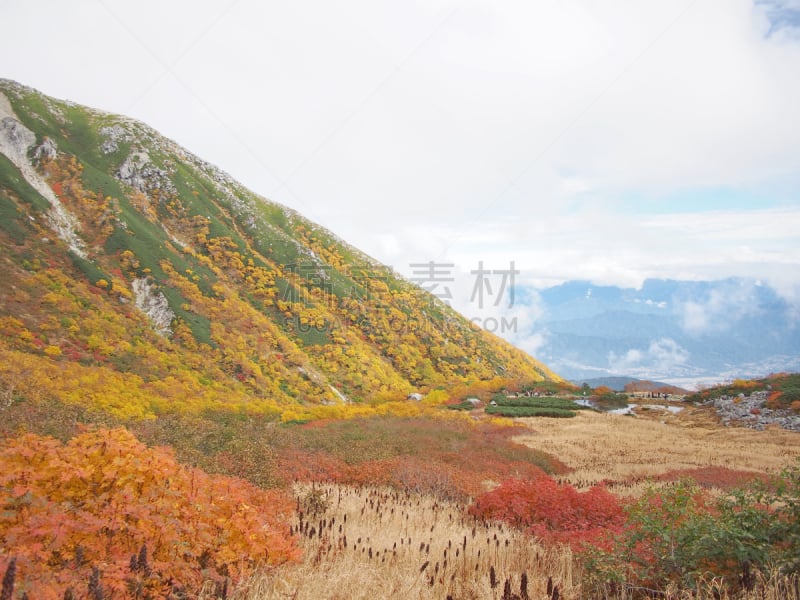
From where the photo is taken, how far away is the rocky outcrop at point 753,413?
40.3 meters

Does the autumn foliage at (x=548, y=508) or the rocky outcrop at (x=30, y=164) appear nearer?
the autumn foliage at (x=548, y=508)

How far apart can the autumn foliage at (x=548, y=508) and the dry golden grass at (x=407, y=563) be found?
3.50 feet

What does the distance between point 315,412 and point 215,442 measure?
77.9 feet

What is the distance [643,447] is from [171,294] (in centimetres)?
4193

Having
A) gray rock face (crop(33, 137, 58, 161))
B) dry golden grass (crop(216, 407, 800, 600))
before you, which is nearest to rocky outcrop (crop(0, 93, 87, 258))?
gray rock face (crop(33, 137, 58, 161))

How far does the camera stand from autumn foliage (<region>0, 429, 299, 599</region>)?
12.5 ft

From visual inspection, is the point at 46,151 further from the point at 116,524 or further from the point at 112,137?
the point at 116,524

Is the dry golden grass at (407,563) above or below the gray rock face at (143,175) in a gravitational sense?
below

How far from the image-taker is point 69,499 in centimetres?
466

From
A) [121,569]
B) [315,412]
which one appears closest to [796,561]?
[121,569]

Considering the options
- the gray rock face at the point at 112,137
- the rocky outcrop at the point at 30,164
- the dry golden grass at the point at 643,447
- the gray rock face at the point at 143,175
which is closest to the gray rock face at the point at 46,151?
the rocky outcrop at the point at 30,164

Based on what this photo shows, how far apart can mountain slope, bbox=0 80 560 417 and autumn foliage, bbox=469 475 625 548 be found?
1681cm

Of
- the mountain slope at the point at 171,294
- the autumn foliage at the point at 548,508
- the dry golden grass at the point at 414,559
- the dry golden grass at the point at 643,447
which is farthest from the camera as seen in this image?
the mountain slope at the point at 171,294

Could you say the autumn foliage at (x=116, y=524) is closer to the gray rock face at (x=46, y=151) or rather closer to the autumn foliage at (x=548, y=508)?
the autumn foliage at (x=548, y=508)
